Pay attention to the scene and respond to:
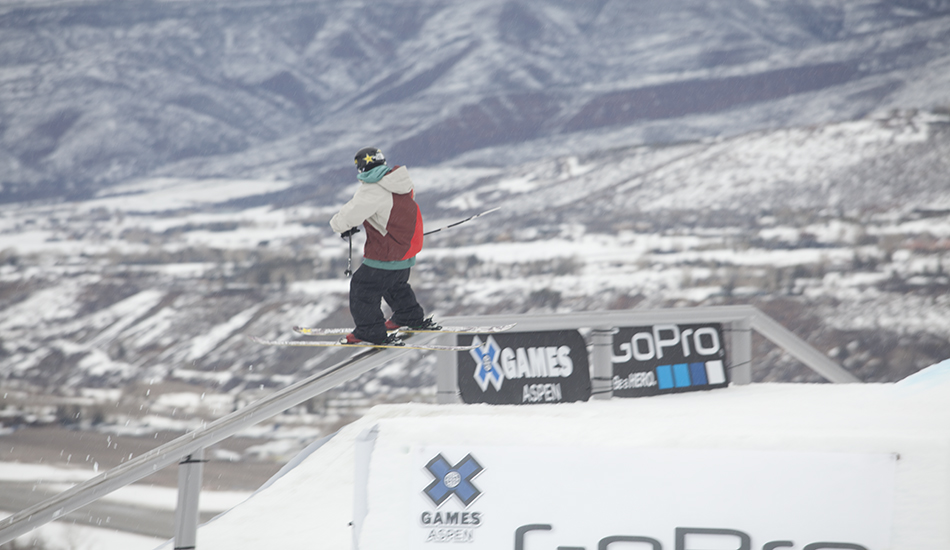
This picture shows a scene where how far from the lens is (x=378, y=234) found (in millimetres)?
5266

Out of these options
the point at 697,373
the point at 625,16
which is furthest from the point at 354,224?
the point at 625,16

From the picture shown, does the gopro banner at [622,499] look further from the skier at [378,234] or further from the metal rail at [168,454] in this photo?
the skier at [378,234]

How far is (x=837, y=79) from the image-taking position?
79.4 meters

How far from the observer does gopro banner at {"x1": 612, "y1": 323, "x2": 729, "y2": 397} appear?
24.1ft

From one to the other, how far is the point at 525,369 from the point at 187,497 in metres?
3.77

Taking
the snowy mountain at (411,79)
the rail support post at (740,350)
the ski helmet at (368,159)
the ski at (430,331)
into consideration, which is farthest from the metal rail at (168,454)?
the snowy mountain at (411,79)

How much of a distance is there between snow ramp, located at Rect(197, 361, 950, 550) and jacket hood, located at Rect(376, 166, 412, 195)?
92.4 inches

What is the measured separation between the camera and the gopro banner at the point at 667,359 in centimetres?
734

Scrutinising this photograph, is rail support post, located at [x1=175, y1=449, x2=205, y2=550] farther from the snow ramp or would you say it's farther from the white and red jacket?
the white and red jacket

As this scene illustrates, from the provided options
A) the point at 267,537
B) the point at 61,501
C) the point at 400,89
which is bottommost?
the point at 267,537

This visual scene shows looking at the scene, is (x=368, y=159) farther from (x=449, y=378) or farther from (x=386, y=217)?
(x=449, y=378)

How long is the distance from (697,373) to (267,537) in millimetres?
4750

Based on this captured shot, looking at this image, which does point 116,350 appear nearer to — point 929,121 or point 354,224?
point 354,224

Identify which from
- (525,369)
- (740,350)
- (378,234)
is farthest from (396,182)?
(740,350)
